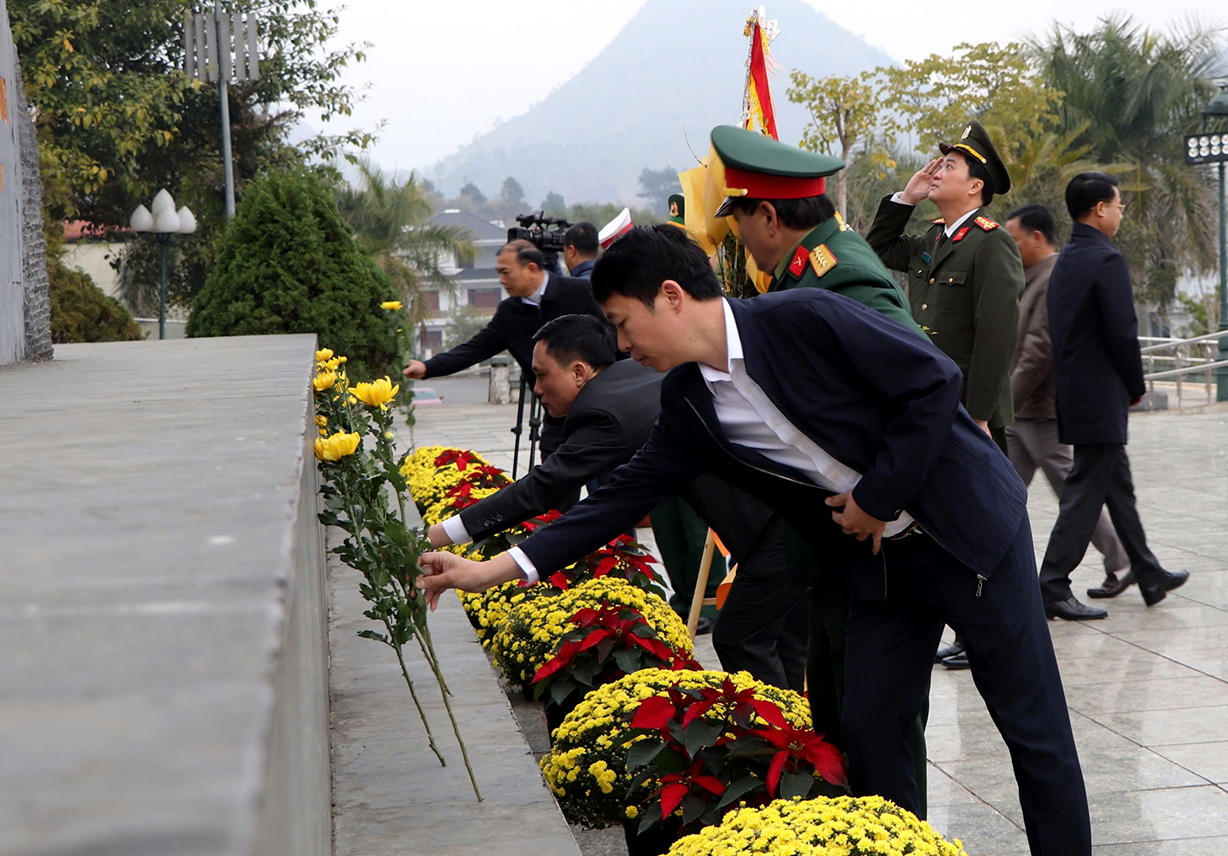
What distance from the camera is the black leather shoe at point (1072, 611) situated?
18.8ft

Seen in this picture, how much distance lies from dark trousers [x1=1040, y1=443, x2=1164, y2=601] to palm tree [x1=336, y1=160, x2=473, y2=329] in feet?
90.0

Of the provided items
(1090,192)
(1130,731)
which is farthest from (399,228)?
(1130,731)

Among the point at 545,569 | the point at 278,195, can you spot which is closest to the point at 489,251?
the point at 278,195

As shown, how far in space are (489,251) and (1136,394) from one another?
11754cm

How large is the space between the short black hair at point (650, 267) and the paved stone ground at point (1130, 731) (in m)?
1.19

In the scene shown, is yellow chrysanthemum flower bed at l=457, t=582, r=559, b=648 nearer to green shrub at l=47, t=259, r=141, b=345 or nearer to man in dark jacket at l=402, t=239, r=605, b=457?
man in dark jacket at l=402, t=239, r=605, b=457

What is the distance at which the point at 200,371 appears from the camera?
4094 mm

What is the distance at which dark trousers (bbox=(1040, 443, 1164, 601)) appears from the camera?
227 inches

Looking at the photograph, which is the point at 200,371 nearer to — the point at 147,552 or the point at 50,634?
the point at 147,552

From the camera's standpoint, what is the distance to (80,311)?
49.1 ft

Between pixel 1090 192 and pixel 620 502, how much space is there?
151 inches

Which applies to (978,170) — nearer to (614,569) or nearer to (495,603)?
(614,569)

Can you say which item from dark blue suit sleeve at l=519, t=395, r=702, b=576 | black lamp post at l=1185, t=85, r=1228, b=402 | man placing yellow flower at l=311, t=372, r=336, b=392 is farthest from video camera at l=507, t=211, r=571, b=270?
black lamp post at l=1185, t=85, r=1228, b=402

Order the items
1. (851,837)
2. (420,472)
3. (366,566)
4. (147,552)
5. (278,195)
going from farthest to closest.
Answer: (278,195) < (420,472) < (366,566) < (851,837) < (147,552)
